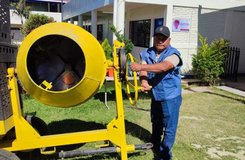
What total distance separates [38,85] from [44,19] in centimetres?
2891

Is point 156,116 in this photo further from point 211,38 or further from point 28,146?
point 211,38

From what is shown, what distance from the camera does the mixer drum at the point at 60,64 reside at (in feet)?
9.07

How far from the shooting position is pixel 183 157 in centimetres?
382

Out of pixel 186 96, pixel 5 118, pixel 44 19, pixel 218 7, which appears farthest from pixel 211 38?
pixel 44 19

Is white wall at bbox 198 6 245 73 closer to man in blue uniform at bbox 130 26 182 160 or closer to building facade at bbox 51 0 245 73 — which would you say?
building facade at bbox 51 0 245 73

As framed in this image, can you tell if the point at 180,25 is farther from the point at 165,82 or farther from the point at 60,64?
the point at 60,64

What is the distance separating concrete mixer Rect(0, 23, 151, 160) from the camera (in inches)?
109

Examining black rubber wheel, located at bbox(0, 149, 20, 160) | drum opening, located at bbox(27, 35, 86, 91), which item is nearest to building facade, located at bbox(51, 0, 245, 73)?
drum opening, located at bbox(27, 35, 86, 91)

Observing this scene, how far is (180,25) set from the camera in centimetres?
957

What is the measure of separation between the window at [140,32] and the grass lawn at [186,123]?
192 inches

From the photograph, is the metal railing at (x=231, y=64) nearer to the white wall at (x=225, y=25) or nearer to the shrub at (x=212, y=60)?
the white wall at (x=225, y=25)

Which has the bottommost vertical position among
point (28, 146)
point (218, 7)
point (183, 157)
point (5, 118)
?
point (183, 157)

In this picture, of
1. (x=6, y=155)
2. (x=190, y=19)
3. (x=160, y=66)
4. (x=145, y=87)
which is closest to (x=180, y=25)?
(x=190, y=19)

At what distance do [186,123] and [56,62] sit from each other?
2.99 meters
